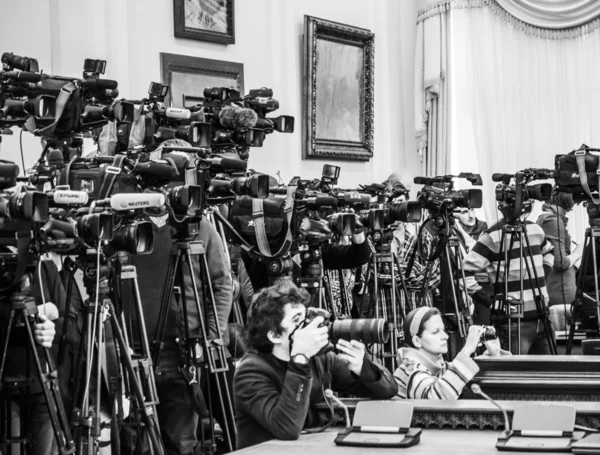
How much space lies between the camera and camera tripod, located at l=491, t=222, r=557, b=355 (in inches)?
226

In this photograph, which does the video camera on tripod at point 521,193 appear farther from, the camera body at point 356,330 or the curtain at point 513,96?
the camera body at point 356,330

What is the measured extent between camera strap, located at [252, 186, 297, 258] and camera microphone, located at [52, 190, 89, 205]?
4.39 ft

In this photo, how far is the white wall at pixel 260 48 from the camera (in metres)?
5.41

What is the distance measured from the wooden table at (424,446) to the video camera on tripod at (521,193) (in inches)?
116

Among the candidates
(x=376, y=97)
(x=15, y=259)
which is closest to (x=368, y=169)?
(x=376, y=97)

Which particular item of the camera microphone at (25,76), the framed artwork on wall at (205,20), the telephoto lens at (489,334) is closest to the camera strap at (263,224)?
the telephoto lens at (489,334)

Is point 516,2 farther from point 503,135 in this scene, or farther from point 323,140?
point 323,140

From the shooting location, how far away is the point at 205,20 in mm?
6344

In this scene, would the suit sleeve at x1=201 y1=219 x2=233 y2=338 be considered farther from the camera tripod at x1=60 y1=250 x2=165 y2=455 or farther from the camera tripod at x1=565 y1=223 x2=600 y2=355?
the camera tripod at x1=565 y1=223 x2=600 y2=355

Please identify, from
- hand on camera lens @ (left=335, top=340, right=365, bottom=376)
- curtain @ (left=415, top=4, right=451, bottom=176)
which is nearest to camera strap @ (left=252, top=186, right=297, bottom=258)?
hand on camera lens @ (left=335, top=340, right=365, bottom=376)

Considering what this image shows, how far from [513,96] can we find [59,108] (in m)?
5.47

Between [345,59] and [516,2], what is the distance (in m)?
1.71

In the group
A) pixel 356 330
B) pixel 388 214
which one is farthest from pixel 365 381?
pixel 388 214

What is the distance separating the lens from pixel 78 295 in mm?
3873
